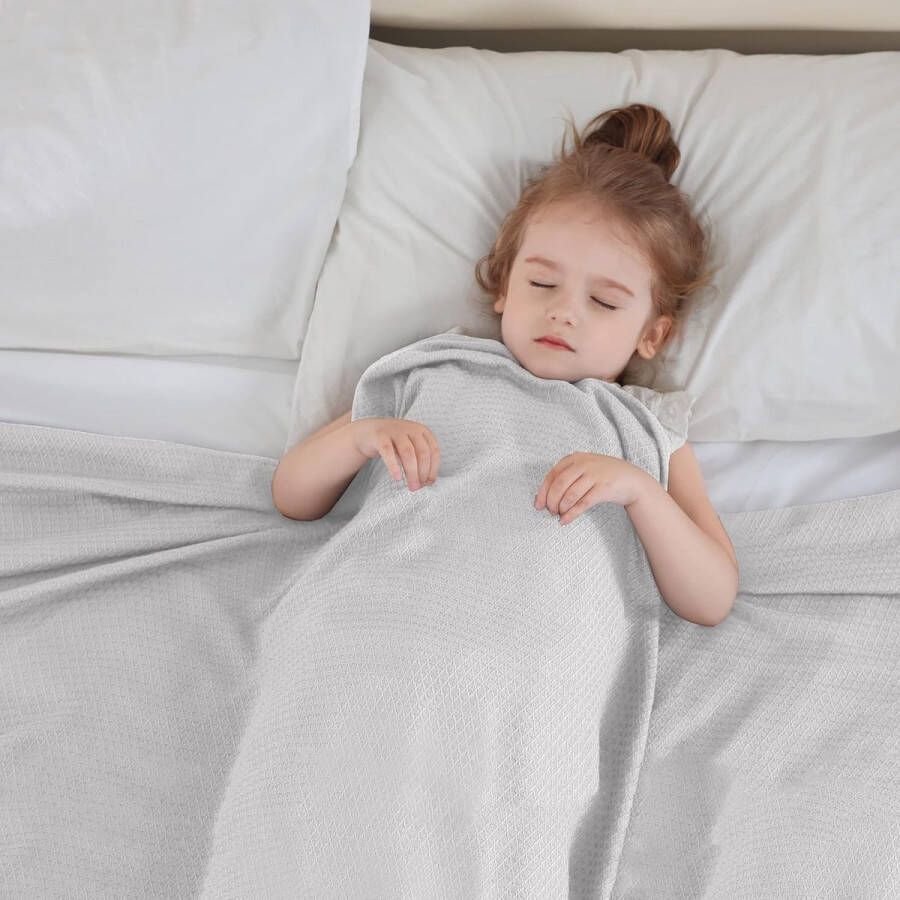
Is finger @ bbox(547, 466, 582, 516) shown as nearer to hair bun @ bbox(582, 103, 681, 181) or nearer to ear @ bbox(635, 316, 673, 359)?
ear @ bbox(635, 316, 673, 359)

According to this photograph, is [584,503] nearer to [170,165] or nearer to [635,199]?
[635,199]

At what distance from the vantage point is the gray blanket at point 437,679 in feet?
3.45

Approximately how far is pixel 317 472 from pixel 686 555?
39cm

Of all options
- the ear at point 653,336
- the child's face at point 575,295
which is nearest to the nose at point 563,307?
the child's face at point 575,295

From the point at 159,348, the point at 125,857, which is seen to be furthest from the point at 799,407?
the point at 125,857

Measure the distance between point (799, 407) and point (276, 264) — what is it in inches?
24.7

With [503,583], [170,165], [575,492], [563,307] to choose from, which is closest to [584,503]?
[575,492]

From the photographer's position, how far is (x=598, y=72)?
1.49 meters

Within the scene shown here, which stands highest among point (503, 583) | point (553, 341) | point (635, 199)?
point (635, 199)

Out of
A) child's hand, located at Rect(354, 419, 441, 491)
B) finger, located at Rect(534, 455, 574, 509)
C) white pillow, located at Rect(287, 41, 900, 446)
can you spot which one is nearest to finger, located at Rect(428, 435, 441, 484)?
child's hand, located at Rect(354, 419, 441, 491)

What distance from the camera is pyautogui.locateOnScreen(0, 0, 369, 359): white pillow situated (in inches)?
53.7

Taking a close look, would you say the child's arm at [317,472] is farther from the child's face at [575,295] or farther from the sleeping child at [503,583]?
the child's face at [575,295]

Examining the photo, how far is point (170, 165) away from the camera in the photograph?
1372 mm

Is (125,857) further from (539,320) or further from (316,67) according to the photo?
(316,67)
